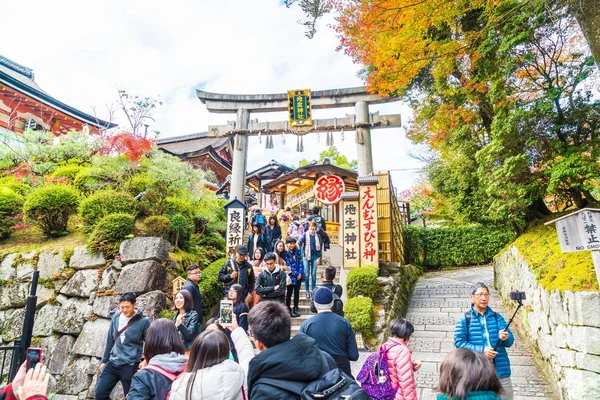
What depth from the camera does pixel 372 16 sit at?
7.94 meters

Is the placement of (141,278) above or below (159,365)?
above

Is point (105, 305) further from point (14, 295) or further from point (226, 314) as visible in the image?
point (226, 314)

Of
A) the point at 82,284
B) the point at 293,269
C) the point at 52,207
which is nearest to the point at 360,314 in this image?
the point at 293,269

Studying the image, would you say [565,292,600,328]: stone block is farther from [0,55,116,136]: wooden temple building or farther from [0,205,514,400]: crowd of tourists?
[0,55,116,136]: wooden temple building

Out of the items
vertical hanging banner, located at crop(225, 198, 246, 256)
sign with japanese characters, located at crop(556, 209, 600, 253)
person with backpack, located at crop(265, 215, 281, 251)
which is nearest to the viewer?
sign with japanese characters, located at crop(556, 209, 600, 253)

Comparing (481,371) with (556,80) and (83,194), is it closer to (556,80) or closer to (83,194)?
(556,80)

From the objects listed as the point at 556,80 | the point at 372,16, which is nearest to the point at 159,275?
the point at 372,16

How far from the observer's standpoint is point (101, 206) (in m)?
8.32

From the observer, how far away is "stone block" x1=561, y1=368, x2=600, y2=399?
3.78 m

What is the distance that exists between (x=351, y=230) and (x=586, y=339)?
19.4 feet

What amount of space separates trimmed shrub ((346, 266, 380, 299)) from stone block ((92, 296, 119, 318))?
496 centimetres

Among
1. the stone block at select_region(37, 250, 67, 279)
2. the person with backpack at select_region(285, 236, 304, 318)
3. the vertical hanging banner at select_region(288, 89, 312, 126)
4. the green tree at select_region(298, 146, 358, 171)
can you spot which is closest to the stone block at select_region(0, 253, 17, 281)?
the stone block at select_region(37, 250, 67, 279)

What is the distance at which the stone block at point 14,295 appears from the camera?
313 inches

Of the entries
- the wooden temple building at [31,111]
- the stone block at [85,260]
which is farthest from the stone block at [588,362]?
the wooden temple building at [31,111]
